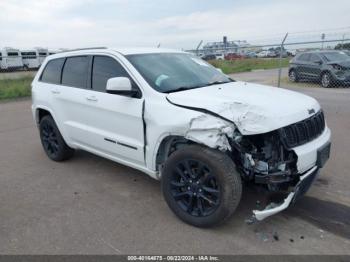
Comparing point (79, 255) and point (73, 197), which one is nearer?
point (79, 255)

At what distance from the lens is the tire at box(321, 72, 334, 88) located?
14.3m

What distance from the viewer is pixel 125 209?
13.6 ft

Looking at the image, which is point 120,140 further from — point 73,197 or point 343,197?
point 343,197

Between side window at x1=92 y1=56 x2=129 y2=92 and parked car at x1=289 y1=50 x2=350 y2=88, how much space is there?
39.3 feet

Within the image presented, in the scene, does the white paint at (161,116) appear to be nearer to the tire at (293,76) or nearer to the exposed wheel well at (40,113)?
the exposed wheel well at (40,113)

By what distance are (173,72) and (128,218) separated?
70.7 inches

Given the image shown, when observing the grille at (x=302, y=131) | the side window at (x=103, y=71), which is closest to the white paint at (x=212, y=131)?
the grille at (x=302, y=131)

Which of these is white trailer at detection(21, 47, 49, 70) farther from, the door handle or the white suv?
the white suv

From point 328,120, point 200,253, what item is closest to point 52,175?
point 200,253

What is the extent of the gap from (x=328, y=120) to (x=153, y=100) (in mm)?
5810

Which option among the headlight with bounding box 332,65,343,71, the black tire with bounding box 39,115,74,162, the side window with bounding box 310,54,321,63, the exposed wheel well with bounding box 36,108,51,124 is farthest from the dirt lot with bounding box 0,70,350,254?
the side window with bounding box 310,54,321,63

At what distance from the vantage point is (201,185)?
3551 mm

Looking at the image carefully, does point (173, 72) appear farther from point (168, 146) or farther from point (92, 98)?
point (92, 98)

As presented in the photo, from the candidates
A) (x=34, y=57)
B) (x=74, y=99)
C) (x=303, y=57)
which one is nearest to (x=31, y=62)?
(x=34, y=57)
